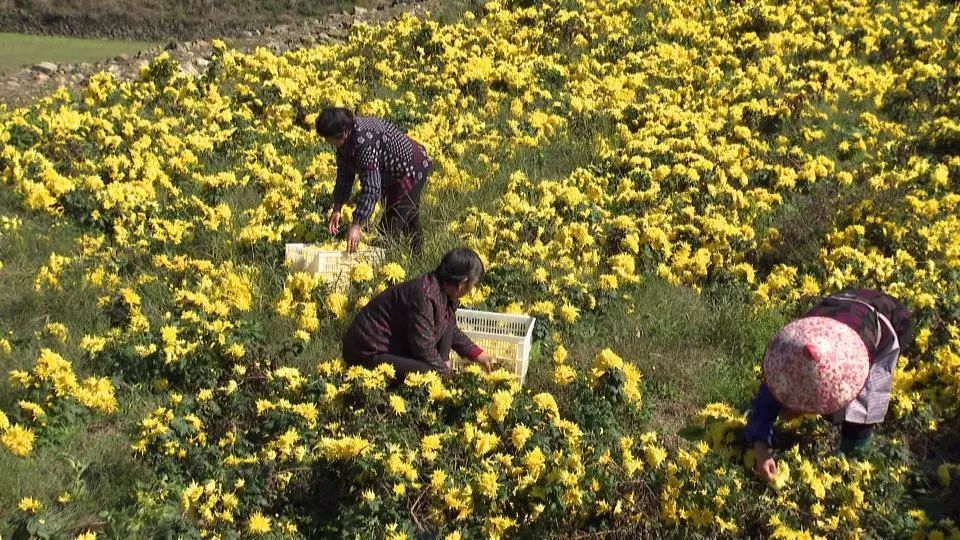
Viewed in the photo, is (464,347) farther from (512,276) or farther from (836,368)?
(836,368)

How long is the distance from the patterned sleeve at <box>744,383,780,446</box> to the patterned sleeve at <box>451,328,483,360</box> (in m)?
1.60

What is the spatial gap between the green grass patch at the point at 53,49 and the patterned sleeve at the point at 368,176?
12605mm

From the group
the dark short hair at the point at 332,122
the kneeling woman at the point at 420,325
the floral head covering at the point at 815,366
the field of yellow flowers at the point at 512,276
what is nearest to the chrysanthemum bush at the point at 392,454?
the field of yellow flowers at the point at 512,276

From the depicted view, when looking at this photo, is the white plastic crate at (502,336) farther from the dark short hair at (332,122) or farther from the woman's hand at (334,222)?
the dark short hair at (332,122)

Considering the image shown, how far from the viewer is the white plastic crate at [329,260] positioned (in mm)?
5812

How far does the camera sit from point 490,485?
3.75 meters

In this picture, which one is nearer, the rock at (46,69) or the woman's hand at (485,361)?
the woman's hand at (485,361)

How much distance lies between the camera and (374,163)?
598 centimetres

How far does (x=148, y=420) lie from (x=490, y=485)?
1.69m

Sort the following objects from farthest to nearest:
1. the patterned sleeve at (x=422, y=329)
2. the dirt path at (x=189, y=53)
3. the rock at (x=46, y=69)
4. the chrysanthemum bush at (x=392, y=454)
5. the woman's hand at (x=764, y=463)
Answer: the rock at (x=46, y=69)
the dirt path at (x=189, y=53)
the patterned sleeve at (x=422, y=329)
the chrysanthemum bush at (x=392, y=454)
the woman's hand at (x=764, y=463)

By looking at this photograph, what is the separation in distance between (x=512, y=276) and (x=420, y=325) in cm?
143

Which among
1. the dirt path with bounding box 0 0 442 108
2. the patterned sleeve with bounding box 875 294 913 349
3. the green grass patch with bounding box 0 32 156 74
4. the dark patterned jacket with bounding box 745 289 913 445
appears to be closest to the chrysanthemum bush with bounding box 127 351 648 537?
the dark patterned jacket with bounding box 745 289 913 445

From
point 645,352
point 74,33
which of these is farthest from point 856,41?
point 74,33

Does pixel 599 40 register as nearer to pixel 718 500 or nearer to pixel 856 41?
pixel 856 41
